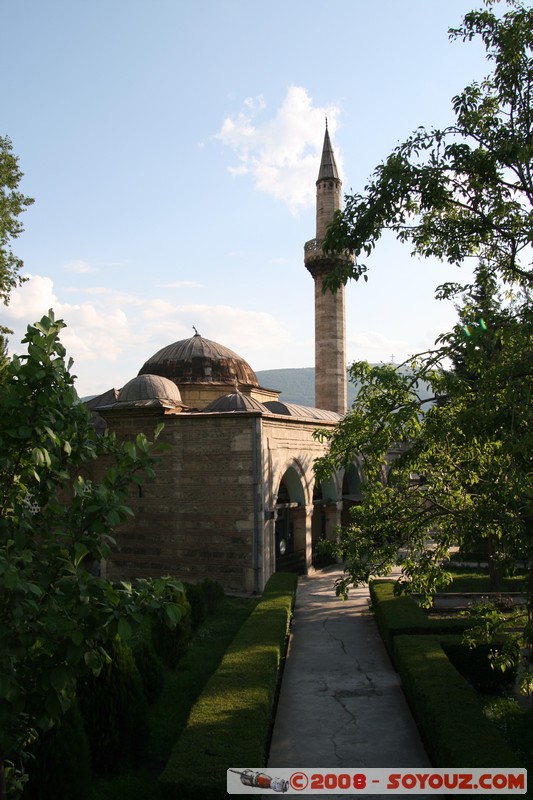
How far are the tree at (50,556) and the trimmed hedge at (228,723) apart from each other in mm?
1759

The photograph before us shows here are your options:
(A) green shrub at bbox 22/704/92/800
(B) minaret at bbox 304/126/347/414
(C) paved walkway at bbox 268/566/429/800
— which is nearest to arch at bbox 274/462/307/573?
(C) paved walkway at bbox 268/566/429/800

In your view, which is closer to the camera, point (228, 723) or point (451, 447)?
point (228, 723)

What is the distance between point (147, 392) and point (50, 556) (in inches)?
612

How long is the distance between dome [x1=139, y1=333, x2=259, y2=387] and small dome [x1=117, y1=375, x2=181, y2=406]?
14.4 feet

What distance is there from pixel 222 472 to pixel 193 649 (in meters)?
5.45

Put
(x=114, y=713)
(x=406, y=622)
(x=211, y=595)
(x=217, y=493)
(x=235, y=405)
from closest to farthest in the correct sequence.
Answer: (x=114, y=713) → (x=406, y=622) → (x=211, y=595) → (x=217, y=493) → (x=235, y=405)

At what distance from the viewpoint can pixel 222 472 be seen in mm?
16328

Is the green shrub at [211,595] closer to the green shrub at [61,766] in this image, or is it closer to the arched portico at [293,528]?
the arched portico at [293,528]

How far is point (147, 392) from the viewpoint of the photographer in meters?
19.0

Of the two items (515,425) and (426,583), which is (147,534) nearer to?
(426,583)

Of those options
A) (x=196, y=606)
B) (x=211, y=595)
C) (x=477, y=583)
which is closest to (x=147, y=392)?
(x=211, y=595)

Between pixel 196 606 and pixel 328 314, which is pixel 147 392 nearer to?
pixel 196 606

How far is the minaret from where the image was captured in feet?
85.8

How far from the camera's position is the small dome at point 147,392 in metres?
18.9
